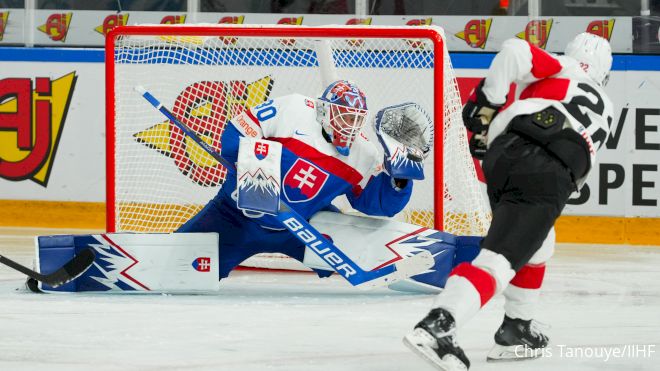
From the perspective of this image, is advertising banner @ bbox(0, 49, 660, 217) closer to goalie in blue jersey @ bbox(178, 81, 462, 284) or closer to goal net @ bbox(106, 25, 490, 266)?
goal net @ bbox(106, 25, 490, 266)

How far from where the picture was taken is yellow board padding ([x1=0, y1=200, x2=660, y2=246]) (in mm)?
5516

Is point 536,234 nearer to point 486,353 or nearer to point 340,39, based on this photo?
point 486,353

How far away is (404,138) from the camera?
12.5 feet

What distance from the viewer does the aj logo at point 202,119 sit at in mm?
4848

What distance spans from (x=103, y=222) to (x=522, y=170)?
3.50 metres

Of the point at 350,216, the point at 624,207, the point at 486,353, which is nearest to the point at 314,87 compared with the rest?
the point at 350,216

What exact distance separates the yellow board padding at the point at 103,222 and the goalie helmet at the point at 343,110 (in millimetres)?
2002

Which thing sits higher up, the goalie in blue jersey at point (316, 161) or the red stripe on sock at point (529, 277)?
the goalie in blue jersey at point (316, 161)

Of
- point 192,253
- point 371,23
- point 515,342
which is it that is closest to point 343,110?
point 192,253

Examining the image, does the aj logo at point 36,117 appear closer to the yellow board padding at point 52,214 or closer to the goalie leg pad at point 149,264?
the yellow board padding at point 52,214

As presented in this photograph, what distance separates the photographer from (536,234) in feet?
8.68

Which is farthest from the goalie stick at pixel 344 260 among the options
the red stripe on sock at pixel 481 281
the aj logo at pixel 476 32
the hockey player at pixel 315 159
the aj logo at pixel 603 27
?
the aj logo at pixel 603 27

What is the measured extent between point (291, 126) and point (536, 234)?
1429 mm

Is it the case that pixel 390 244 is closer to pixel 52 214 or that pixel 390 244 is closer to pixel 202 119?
pixel 202 119
